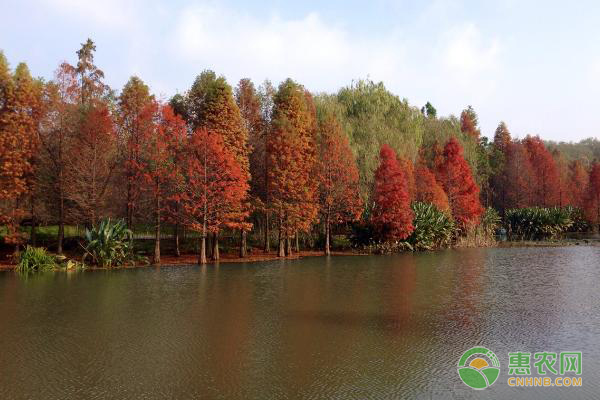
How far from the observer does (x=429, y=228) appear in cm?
3662

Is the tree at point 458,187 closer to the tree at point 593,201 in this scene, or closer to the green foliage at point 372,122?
the green foliage at point 372,122

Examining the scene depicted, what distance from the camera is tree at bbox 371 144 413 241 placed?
34250 millimetres

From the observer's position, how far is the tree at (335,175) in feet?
112

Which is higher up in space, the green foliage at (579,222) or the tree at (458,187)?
the tree at (458,187)

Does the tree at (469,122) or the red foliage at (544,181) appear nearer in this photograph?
the red foliage at (544,181)

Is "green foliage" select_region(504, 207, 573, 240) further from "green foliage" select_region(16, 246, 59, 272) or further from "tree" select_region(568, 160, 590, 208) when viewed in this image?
"green foliage" select_region(16, 246, 59, 272)

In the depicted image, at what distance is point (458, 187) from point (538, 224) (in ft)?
32.4

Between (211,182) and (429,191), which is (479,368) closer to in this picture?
(211,182)

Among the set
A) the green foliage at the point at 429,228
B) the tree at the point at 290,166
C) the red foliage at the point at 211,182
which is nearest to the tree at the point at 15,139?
the red foliage at the point at 211,182

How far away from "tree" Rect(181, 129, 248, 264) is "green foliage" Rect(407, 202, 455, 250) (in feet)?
47.5

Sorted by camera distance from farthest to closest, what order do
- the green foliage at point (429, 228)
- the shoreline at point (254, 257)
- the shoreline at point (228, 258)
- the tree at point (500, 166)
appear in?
the tree at point (500, 166) < the green foliage at point (429, 228) < the shoreline at point (254, 257) < the shoreline at point (228, 258)

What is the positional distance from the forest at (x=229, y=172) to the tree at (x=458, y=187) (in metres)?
0.12

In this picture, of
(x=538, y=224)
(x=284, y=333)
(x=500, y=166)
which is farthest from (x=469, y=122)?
(x=284, y=333)

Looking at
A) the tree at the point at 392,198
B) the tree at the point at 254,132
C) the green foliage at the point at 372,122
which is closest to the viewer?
the tree at the point at 254,132
